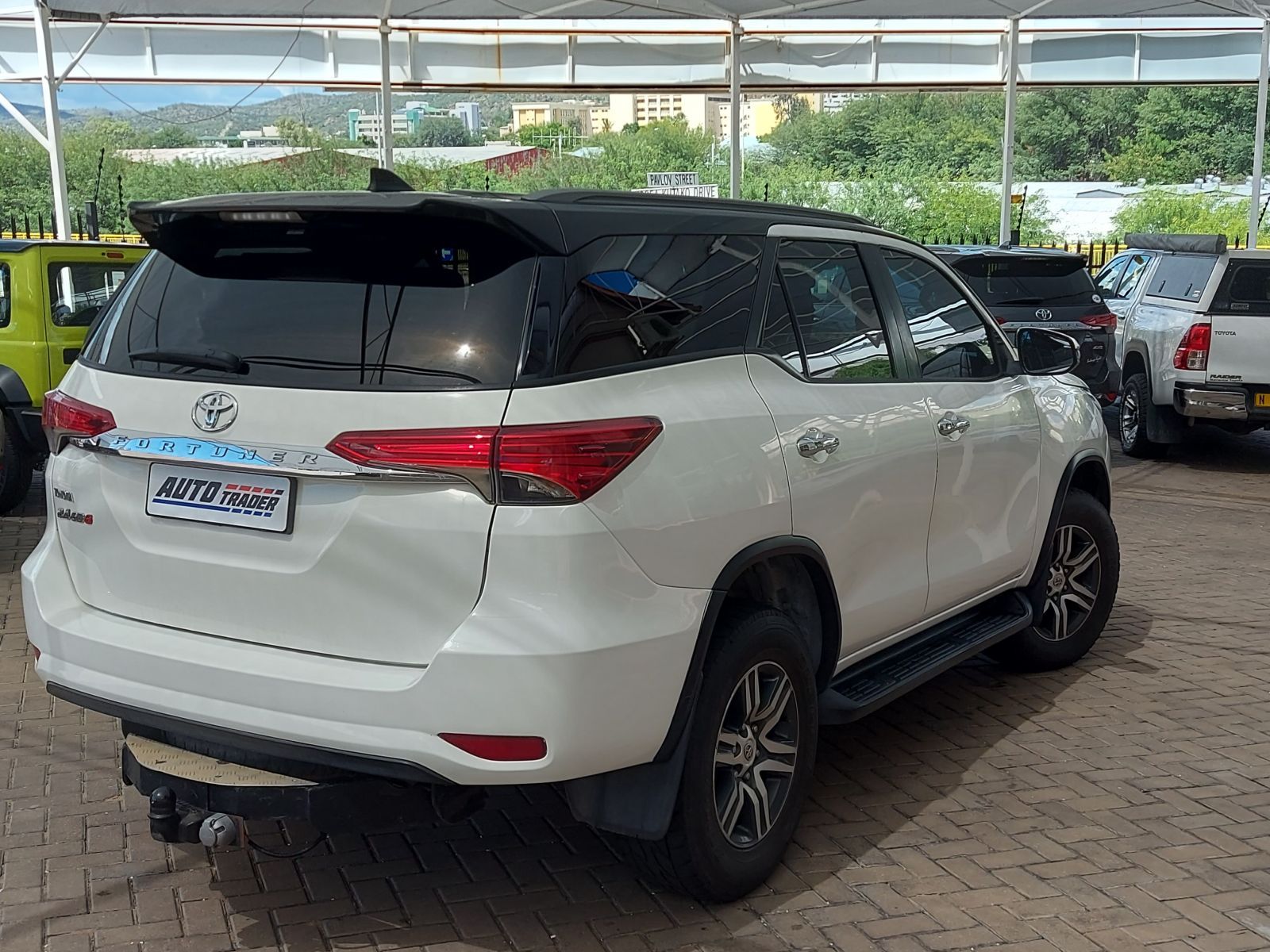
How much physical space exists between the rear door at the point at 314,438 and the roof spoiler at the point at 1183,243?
33.0ft

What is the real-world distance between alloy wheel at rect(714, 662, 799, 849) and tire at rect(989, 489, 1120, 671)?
2266 millimetres

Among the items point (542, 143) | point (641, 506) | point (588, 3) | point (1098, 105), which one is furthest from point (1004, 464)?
point (1098, 105)

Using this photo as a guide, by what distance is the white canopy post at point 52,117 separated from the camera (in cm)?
1488

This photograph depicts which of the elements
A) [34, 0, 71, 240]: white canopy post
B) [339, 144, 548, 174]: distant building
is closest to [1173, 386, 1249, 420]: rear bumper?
[34, 0, 71, 240]: white canopy post

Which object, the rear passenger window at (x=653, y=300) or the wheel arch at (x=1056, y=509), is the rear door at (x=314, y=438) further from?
the wheel arch at (x=1056, y=509)

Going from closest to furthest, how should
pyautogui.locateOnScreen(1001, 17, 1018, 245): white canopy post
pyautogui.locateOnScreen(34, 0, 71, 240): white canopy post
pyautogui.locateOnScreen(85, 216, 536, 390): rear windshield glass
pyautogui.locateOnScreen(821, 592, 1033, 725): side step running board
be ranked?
pyautogui.locateOnScreen(85, 216, 536, 390): rear windshield glass, pyautogui.locateOnScreen(821, 592, 1033, 725): side step running board, pyautogui.locateOnScreen(34, 0, 71, 240): white canopy post, pyautogui.locateOnScreen(1001, 17, 1018, 245): white canopy post

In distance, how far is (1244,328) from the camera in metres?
11.1

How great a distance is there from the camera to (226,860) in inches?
157

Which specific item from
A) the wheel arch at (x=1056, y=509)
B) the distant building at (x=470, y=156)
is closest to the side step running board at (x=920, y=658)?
the wheel arch at (x=1056, y=509)

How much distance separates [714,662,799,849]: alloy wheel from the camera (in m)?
3.64

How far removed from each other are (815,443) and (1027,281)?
8.67 meters

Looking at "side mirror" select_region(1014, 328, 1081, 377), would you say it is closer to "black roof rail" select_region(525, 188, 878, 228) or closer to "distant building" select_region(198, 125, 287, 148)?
"black roof rail" select_region(525, 188, 878, 228)

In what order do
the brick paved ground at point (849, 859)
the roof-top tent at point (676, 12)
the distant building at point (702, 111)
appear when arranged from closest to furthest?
the brick paved ground at point (849, 859), the roof-top tent at point (676, 12), the distant building at point (702, 111)

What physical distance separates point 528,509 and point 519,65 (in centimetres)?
1927
